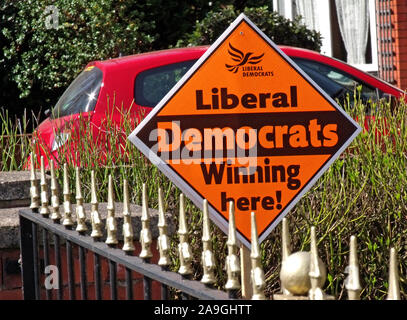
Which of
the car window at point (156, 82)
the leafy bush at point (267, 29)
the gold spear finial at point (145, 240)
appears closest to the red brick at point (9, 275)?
the gold spear finial at point (145, 240)

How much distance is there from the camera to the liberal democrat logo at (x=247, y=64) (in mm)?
3658

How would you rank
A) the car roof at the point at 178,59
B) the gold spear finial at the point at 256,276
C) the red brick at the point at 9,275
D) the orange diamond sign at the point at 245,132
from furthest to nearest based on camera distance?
the car roof at the point at 178,59
the orange diamond sign at the point at 245,132
the red brick at the point at 9,275
the gold spear finial at the point at 256,276

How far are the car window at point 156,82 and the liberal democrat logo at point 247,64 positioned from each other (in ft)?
13.2

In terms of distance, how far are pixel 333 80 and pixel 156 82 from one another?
142 cm

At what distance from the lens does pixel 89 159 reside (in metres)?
5.29

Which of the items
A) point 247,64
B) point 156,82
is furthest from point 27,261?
point 156,82

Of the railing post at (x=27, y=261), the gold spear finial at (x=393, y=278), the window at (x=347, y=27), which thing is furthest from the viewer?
the window at (x=347, y=27)

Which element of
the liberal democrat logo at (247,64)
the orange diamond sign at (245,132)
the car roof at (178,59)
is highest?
the car roof at (178,59)

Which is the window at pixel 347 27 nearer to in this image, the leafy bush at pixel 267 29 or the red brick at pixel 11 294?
the leafy bush at pixel 267 29

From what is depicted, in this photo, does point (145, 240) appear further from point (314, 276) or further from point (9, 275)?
point (9, 275)

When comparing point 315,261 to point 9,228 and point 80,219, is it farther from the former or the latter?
point 9,228

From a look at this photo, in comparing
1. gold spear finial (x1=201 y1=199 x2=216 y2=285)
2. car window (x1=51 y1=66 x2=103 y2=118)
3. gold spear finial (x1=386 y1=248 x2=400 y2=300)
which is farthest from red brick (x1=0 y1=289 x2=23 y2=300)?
car window (x1=51 y1=66 x2=103 y2=118)

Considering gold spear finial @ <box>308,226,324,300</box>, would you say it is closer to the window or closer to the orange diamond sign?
the orange diamond sign

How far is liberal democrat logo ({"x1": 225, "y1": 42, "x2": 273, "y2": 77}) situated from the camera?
12.0ft
